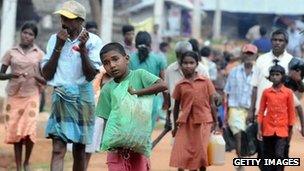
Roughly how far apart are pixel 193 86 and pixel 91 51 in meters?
2.07

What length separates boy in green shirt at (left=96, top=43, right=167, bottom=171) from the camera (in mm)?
7230

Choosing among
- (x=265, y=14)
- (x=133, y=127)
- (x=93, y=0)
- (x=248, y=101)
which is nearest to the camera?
(x=133, y=127)

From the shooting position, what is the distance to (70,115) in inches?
322

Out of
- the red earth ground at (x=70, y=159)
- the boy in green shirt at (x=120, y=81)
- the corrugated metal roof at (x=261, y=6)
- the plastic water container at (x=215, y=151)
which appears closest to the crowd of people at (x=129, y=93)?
the boy in green shirt at (x=120, y=81)

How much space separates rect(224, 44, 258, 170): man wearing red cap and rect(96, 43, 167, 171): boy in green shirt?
4.82 metres

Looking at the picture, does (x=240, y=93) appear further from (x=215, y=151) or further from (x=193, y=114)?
(x=193, y=114)

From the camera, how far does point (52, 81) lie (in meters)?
8.19

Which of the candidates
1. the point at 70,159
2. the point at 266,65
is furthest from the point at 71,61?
the point at 70,159

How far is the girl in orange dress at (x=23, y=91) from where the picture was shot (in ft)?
34.4

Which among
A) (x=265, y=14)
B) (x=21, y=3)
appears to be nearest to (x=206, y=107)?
(x=21, y=3)

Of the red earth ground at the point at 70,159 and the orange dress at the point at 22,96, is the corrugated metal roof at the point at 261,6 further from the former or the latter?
the orange dress at the point at 22,96

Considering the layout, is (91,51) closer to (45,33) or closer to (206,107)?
(206,107)

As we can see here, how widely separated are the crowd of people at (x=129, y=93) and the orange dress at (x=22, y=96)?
12mm

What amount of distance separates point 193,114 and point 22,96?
205 centimetres
